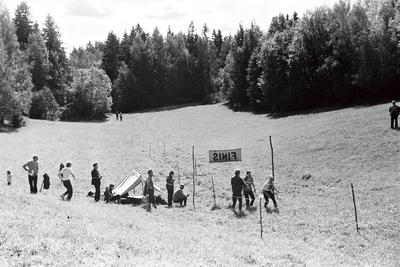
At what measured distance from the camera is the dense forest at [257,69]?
171 feet

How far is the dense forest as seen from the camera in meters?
52.2

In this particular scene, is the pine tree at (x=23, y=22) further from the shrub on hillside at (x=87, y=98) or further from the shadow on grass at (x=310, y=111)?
the shadow on grass at (x=310, y=111)

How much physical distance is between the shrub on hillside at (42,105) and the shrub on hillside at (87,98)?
6.76m

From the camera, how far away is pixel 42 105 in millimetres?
68312

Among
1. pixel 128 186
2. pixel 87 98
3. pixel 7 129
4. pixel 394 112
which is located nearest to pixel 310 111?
pixel 394 112

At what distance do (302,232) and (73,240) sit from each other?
9.30 meters

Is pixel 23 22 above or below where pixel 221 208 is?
above

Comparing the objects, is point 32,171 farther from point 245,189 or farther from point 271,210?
point 271,210

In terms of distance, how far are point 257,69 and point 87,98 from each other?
113ft

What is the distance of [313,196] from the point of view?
2245cm

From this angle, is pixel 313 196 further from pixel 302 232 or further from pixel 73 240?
pixel 73 240

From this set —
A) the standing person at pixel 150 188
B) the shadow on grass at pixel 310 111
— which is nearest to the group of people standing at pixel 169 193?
the standing person at pixel 150 188

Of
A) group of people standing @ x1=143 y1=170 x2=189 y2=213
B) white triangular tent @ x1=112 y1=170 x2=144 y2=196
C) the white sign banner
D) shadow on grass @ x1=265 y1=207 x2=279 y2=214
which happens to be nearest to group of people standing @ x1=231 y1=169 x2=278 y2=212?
shadow on grass @ x1=265 y1=207 x2=279 y2=214

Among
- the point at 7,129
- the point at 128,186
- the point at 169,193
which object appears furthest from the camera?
the point at 7,129
